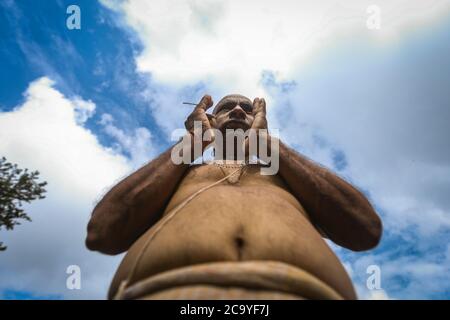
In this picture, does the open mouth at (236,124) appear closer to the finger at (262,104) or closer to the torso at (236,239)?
the finger at (262,104)

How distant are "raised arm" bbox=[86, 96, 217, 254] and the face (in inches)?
37.4

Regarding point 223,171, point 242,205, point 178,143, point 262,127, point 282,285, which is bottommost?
point 282,285

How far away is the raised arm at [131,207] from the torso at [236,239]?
1.41 feet

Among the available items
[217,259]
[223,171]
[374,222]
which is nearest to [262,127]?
[223,171]

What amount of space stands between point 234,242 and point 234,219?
22cm

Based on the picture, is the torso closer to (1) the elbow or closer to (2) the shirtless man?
(2) the shirtless man

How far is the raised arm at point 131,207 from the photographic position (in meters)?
2.54

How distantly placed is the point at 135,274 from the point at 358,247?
66.6 inches

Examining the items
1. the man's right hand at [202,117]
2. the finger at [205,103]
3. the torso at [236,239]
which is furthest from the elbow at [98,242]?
the finger at [205,103]

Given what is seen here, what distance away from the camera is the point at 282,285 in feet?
5.41

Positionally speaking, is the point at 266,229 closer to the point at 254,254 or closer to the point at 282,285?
the point at 254,254

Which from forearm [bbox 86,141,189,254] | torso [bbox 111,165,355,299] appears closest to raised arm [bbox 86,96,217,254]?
forearm [bbox 86,141,189,254]

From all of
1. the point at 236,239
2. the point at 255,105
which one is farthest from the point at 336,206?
the point at 255,105

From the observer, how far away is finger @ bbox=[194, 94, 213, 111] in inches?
138
